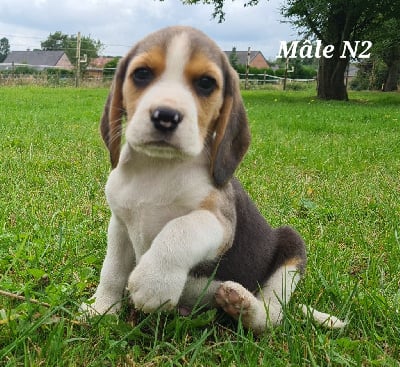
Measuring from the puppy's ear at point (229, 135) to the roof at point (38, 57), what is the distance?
7511 centimetres

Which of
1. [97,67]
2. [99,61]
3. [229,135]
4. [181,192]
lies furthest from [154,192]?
[99,61]

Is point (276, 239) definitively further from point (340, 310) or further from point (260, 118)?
point (260, 118)

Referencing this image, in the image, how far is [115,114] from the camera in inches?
115

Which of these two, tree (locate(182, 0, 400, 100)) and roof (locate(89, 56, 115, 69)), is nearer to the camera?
tree (locate(182, 0, 400, 100))

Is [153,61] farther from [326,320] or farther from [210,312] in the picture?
[326,320]

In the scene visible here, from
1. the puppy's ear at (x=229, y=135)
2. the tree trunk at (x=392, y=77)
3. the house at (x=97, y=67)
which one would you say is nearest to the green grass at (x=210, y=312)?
the puppy's ear at (x=229, y=135)

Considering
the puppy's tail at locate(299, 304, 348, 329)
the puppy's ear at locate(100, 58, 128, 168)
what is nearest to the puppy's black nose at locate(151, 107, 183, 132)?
the puppy's ear at locate(100, 58, 128, 168)

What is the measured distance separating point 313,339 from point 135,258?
1009 mm

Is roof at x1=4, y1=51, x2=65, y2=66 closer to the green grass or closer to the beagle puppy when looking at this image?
the green grass

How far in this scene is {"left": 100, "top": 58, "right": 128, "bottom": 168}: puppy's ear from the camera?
→ 2889mm

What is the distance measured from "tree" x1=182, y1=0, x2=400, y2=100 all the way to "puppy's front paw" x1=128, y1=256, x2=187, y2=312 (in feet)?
87.2

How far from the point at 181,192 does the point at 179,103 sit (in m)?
0.48

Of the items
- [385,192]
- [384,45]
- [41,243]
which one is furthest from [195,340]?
[384,45]

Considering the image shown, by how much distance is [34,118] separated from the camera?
12.4m
